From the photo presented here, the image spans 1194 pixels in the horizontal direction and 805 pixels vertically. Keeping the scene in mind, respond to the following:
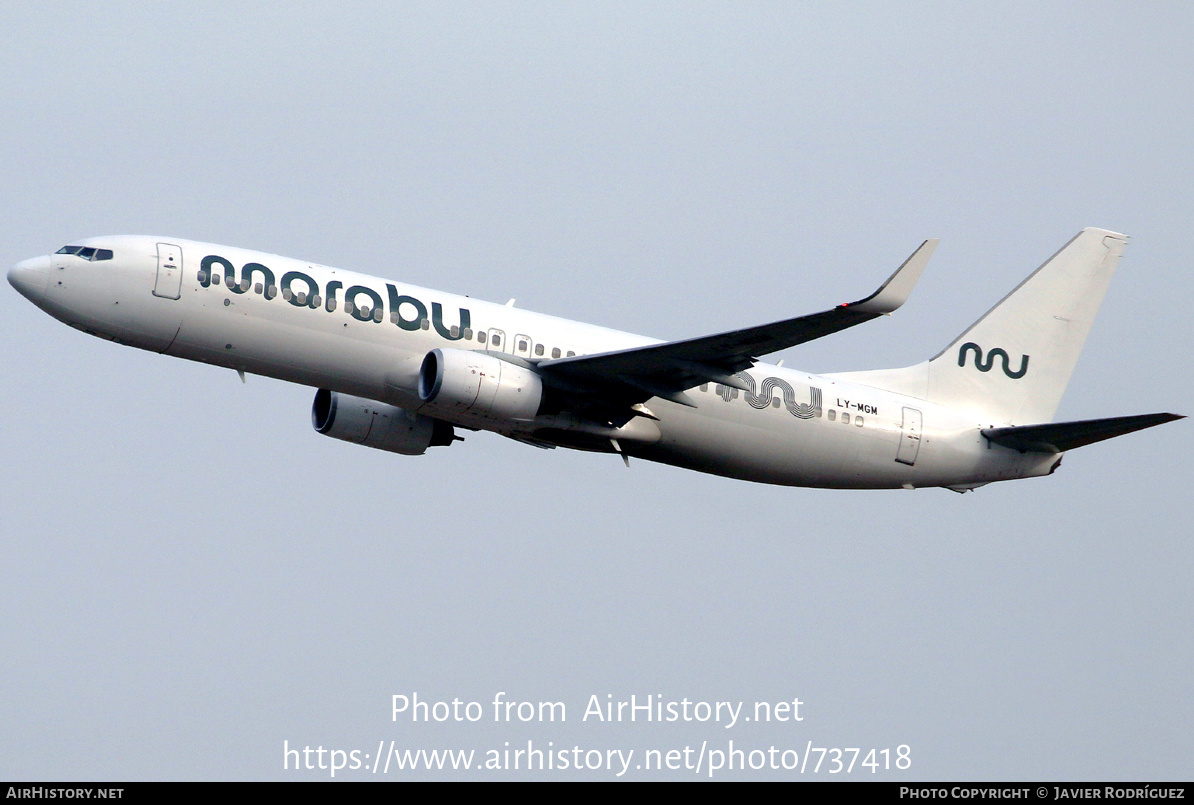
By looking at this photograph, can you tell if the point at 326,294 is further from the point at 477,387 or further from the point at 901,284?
the point at 901,284

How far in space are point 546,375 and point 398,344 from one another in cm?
385

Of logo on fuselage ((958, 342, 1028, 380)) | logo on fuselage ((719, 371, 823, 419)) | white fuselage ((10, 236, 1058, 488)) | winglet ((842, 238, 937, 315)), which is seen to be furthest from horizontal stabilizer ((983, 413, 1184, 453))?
winglet ((842, 238, 937, 315))

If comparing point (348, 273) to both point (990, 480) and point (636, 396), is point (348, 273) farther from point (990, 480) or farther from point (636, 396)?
point (990, 480)

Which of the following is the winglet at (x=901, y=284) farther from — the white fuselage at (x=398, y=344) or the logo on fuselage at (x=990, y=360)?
the logo on fuselage at (x=990, y=360)

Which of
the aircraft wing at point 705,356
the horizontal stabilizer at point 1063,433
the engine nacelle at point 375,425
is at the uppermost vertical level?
the aircraft wing at point 705,356

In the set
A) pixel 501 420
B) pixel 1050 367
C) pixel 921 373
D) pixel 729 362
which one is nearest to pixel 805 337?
pixel 729 362

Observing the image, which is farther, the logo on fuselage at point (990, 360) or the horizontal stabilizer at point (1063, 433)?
the logo on fuselage at point (990, 360)

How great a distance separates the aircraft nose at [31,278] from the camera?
33531 millimetres

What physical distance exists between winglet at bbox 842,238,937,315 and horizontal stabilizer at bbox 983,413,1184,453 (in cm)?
933

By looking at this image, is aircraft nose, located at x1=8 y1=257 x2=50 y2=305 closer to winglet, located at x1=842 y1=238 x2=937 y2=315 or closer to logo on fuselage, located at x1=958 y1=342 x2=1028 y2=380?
winglet, located at x1=842 y1=238 x2=937 y2=315

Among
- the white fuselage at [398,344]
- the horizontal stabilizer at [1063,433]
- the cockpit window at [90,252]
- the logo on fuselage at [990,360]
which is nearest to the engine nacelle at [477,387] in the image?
the white fuselage at [398,344]

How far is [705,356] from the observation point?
33938 millimetres

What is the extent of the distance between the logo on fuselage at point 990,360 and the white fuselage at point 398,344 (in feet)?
13.3

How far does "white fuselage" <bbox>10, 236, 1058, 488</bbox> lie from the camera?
110 ft
